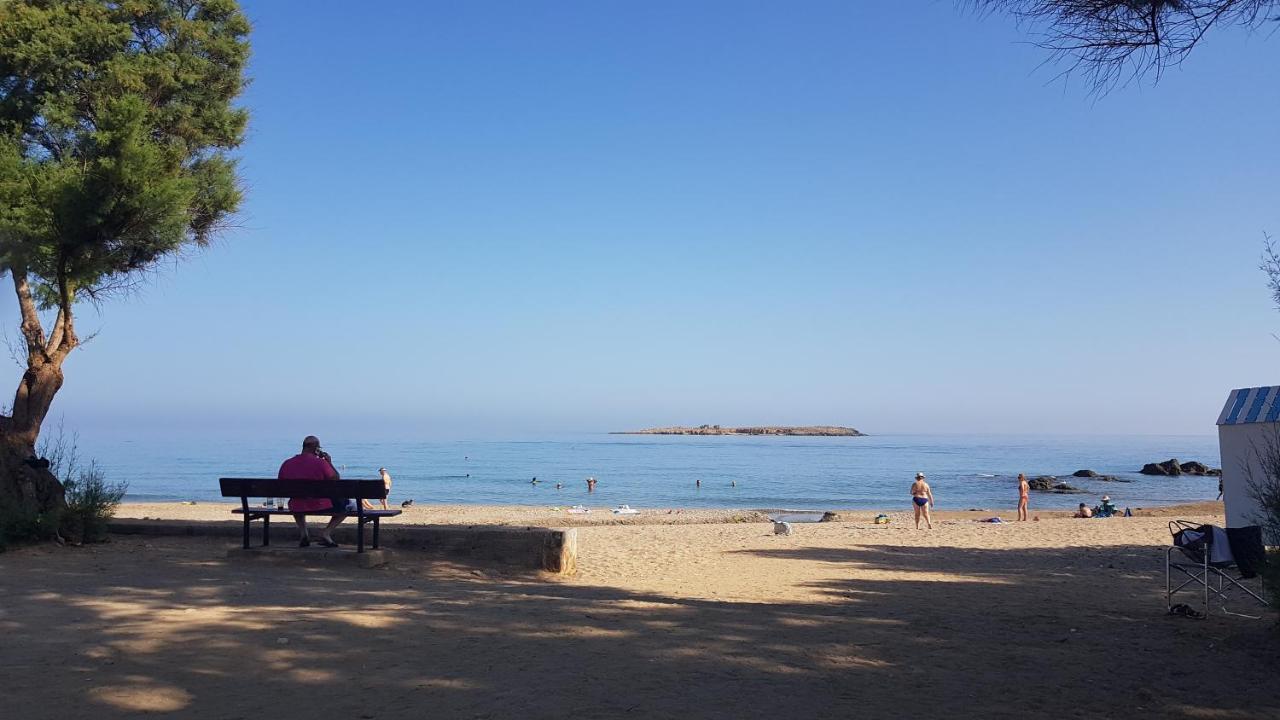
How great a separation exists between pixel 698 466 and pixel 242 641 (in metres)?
73.2

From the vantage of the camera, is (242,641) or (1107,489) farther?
→ (1107,489)

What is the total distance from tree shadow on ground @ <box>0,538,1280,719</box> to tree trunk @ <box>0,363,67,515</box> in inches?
78.9

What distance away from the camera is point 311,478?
379 inches

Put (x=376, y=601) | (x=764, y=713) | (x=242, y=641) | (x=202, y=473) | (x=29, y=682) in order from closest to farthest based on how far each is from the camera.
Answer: (x=764, y=713)
(x=29, y=682)
(x=242, y=641)
(x=376, y=601)
(x=202, y=473)

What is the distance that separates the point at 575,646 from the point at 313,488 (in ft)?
15.6

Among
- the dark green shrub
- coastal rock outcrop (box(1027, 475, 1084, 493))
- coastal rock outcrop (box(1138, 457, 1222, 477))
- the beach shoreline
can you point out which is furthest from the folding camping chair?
coastal rock outcrop (box(1138, 457, 1222, 477))

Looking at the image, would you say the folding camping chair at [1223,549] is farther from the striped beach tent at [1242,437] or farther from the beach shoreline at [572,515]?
the beach shoreline at [572,515]

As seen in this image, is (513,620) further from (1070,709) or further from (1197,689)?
(1197,689)

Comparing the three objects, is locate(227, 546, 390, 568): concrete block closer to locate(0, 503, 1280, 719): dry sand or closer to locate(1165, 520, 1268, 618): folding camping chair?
locate(0, 503, 1280, 719): dry sand

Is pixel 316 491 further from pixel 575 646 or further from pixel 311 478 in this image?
pixel 575 646

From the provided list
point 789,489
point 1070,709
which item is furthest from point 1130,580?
point 789,489

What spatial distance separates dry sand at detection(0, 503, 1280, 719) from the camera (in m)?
4.33

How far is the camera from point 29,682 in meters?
4.46

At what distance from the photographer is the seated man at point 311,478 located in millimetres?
9398
